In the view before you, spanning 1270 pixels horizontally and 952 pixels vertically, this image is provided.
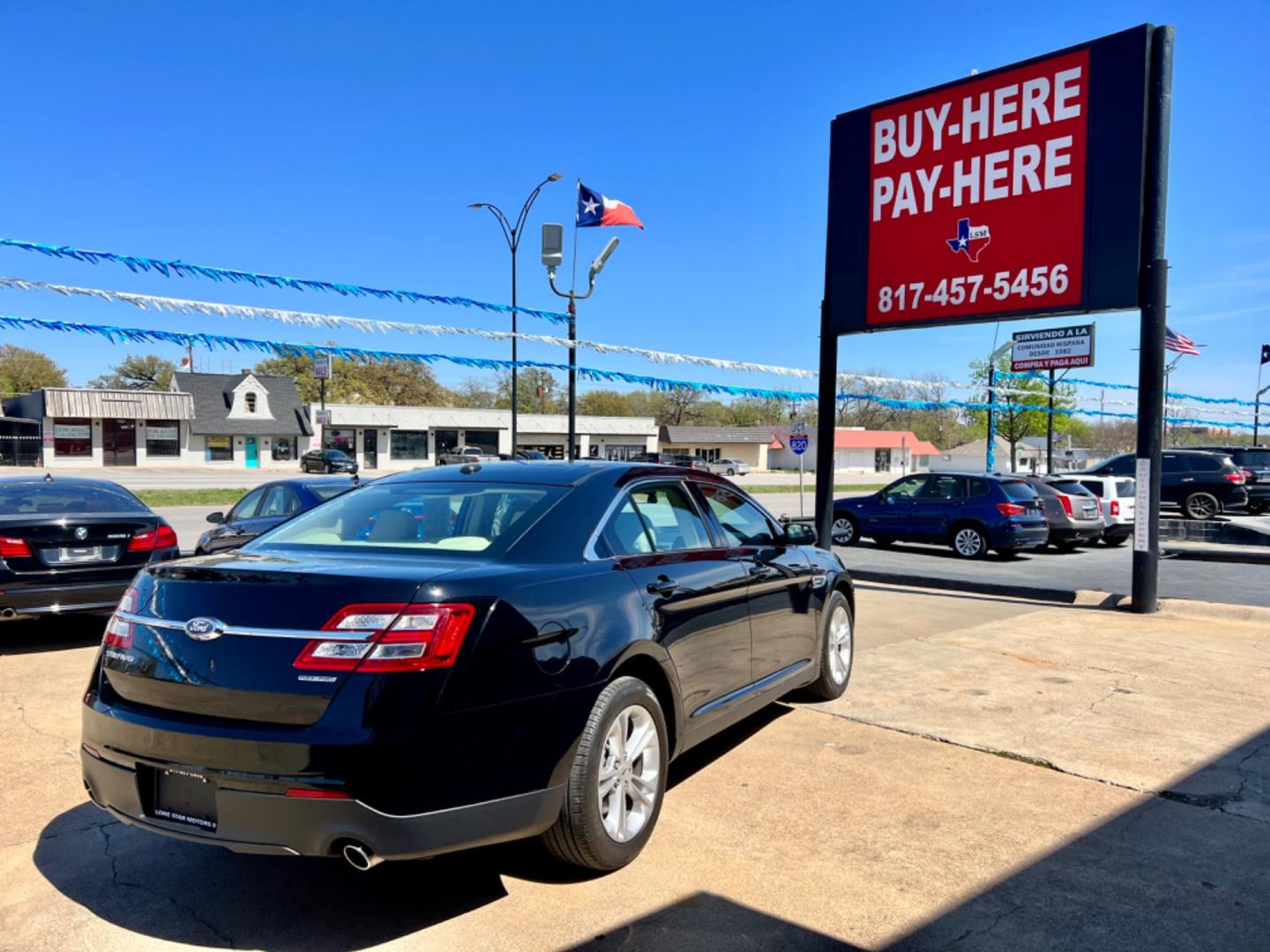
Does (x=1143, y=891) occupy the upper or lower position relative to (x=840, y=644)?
lower

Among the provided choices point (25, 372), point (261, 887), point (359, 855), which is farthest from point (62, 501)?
point (25, 372)

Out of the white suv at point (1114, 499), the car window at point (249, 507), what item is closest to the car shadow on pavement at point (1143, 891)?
the car window at point (249, 507)

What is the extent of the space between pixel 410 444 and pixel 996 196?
59081 mm

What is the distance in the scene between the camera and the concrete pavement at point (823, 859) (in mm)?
3174

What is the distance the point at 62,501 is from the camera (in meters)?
7.87

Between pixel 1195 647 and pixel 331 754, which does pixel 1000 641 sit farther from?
pixel 331 754

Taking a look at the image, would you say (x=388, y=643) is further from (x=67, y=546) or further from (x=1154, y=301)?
(x=1154, y=301)

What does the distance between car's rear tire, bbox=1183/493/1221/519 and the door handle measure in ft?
75.3

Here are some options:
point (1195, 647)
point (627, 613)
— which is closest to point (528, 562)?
point (627, 613)

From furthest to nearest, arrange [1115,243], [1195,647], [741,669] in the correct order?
[1115,243]
[1195,647]
[741,669]

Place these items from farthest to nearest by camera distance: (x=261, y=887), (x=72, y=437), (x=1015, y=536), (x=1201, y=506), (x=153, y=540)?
(x=72, y=437) < (x=1201, y=506) < (x=1015, y=536) < (x=153, y=540) < (x=261, y=887)

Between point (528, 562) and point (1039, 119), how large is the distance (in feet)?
33.3

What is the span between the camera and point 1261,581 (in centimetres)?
1286

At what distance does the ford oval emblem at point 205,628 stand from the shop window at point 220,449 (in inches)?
2575
